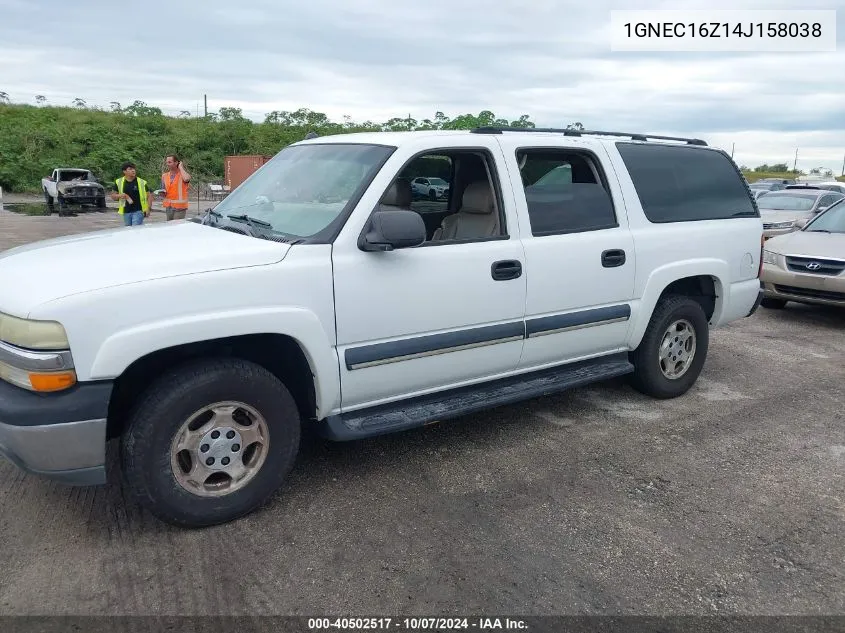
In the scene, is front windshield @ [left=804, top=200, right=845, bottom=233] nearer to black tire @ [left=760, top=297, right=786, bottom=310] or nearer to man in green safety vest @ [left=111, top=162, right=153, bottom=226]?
black tire @ [left=760, top=297, right=786, bottom=310]

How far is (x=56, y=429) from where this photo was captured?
9.50 ft

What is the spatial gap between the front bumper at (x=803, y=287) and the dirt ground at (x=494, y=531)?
12.2ft

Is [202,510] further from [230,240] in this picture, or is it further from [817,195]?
[817,195]

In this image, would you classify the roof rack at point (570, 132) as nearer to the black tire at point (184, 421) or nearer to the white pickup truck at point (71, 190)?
the black tire at point (184, 421)

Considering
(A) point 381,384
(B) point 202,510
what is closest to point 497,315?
(A) point 381,384

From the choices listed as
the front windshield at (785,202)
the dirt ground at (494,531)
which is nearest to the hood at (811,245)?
the dirt ground at (494,531)

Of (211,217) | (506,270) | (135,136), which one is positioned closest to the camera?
(506,270)

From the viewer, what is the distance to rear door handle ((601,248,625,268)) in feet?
15.0

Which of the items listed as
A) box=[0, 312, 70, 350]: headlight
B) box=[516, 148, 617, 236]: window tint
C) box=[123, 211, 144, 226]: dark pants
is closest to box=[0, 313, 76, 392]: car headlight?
box=[0, 312, 70, 350]: headlight

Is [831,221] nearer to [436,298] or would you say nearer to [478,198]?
[478,198]

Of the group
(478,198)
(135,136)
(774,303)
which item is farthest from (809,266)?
(135,136)

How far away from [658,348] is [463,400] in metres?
1.83

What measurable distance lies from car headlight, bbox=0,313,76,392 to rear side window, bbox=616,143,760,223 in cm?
370

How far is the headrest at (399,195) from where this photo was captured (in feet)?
12.6
